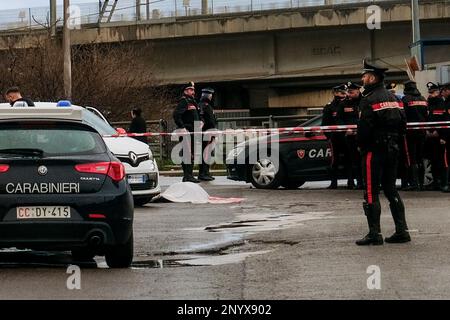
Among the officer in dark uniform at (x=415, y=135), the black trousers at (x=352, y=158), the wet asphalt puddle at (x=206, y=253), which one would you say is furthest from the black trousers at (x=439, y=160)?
the wet asphalt puddle at (x=206, y=253)

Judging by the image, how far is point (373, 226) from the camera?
10.3m

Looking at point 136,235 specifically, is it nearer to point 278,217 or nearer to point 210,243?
point 210,243

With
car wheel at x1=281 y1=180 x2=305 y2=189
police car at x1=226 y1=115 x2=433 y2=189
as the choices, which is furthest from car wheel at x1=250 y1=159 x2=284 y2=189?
car wheel at x1=281 y1=180 x2=305 y2=189

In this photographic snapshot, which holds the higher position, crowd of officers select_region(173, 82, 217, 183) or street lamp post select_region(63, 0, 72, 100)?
street lamp post select_region(63, 0, 72, 100)

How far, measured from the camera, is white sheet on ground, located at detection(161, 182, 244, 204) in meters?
16.2

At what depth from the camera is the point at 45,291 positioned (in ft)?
26.3

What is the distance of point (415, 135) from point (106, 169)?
28.1 ft

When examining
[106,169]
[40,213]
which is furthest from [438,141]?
[40,213]

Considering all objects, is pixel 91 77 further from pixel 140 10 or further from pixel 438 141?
pixel 438 141

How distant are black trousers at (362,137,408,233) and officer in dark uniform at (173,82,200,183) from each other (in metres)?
9.48

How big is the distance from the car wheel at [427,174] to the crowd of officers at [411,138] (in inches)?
4.5

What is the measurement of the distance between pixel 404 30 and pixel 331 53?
2.87 metres

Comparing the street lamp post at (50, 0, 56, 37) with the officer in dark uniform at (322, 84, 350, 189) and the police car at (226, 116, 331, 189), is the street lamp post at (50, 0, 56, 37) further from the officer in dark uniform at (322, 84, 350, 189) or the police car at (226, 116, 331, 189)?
the officer in dark uniform at (322, 84, 350, 189)
